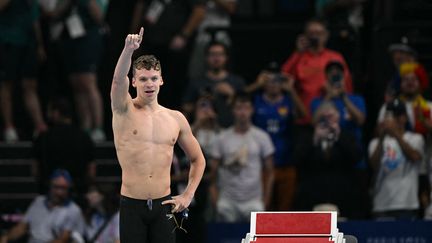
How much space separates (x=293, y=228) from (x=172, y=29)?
273 inches

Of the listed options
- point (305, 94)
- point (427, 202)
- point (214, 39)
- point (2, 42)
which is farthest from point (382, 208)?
point (2, 42)

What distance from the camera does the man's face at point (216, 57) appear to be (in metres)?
16.3

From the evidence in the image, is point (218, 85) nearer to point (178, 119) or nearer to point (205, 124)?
point (205, 124)

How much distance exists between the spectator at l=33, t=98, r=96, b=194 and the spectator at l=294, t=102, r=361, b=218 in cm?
252

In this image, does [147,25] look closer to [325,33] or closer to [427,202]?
[325,33]

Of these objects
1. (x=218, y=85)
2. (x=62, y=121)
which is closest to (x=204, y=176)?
(x=218, y=85)

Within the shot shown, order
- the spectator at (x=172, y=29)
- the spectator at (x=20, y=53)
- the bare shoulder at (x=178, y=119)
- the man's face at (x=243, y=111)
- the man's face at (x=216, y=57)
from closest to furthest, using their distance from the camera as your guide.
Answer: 1. the bare shoulder at (x=178, y=119)
2. the man's face at (x=243, y=111)
3. the man's face at (x=216, y=57)
4. the spectator at (x=20, y=53)
5. the spectator at (x=172, y=29)

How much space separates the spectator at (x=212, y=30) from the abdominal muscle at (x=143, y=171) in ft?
21.4

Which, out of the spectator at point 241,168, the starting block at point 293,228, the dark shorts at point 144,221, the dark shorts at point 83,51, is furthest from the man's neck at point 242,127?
the dark shorts at point 144,221

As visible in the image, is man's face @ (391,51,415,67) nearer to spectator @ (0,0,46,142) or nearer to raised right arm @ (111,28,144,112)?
spectator @ (0,0,46,142)

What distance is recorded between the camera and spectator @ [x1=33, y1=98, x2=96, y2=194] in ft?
52.4

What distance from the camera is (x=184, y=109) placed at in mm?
16188

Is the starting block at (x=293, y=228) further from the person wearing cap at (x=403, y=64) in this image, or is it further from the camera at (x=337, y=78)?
the person wearing cap at (x=403, y=64)

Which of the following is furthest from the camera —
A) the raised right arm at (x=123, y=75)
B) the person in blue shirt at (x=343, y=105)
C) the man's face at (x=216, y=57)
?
the man's face at (x=216, y=57)
